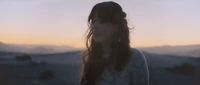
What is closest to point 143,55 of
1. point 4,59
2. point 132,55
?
point 132,55

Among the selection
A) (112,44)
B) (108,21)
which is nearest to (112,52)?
(112,44)

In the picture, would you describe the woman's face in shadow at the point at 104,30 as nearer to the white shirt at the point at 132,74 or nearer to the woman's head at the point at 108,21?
the woman's head at the point at 108,21

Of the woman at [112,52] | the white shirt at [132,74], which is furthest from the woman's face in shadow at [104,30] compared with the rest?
the white shirt at [132,74]

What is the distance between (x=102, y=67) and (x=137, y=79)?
0.84ft

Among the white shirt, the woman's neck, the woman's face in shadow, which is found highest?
the woman's face in shadow

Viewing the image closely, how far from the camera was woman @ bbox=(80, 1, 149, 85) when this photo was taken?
3936mm

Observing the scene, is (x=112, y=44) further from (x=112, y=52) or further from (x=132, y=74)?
(x=132, y=74)

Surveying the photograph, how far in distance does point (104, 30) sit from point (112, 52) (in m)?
0.14

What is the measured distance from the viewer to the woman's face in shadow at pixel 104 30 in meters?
3.99

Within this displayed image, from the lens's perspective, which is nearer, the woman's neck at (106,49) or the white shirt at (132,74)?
the white shirt at (132,74)

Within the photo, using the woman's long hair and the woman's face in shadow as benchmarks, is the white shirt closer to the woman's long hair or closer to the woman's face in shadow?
the woman's long hair

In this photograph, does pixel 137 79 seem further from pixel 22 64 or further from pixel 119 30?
pixel 22 64

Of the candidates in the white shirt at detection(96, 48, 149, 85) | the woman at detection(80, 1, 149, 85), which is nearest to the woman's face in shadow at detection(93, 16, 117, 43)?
Answer: the woman at detection(80, 1, 149, 85)

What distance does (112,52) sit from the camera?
13.1 ft
